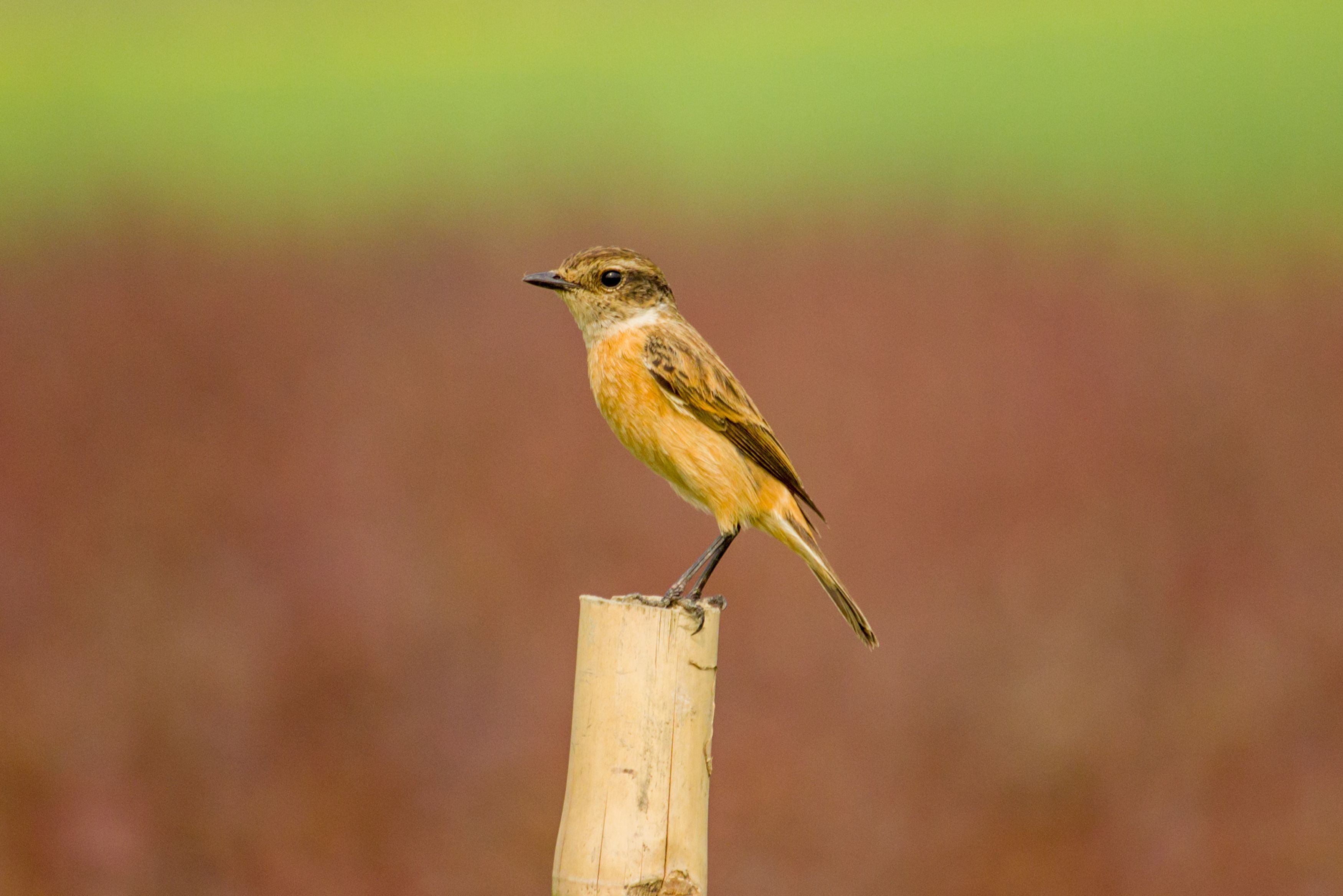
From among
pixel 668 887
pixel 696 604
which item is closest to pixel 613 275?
pixel 696 604

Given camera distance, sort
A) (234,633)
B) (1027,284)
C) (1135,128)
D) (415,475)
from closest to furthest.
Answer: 1. (234,633)
2. (415,475)
3. (1135,128)
4. (1027,284)

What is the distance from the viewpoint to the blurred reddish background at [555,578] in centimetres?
561

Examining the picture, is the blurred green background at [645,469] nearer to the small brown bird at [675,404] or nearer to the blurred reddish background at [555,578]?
the blurred reddish background at [555,578]

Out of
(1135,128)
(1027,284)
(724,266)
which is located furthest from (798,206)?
(1135,128)

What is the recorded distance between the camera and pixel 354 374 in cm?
666

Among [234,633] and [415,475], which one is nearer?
[234,633]

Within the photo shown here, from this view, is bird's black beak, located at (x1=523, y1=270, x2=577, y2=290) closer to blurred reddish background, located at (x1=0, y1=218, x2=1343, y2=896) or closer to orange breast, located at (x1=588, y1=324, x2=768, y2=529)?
orange breast, located at (x1=588, y1=324, x2=768, y2=529)

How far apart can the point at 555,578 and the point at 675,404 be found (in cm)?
291

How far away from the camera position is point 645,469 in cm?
682

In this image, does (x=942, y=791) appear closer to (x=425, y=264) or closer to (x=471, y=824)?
(x=471, y=824)

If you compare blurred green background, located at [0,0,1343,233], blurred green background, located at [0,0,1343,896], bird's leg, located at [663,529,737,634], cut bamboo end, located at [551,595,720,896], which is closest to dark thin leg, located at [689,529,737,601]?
bird's leg, located at [663,529,737,634]

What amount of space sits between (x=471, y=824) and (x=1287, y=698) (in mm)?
3897

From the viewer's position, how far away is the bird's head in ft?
12.1

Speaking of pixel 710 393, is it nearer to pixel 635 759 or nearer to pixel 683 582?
pixel 683 582
